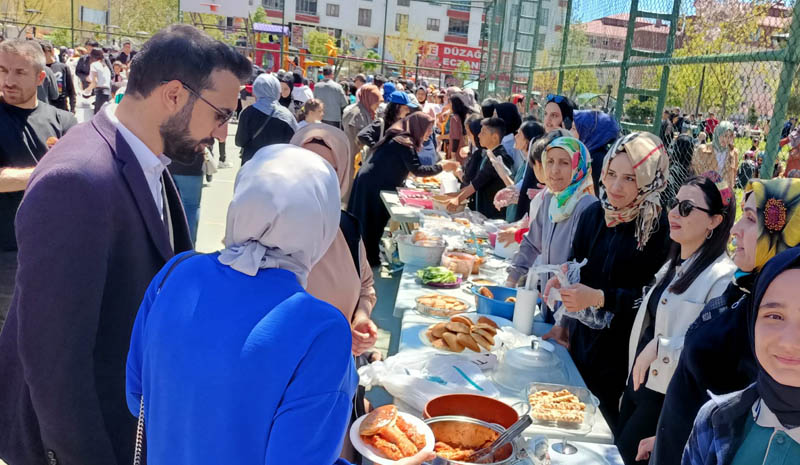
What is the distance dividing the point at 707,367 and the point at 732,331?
0.13 m

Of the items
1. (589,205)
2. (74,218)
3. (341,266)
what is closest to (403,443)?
(341,266)

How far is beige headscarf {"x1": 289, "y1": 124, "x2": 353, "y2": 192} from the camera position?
244cm

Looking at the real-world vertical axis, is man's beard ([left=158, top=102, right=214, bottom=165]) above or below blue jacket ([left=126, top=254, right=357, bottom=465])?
above

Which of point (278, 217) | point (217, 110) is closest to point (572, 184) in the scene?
point (217, 110)

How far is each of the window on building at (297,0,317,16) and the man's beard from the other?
55916 mm

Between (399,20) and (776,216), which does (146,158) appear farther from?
(399,20)

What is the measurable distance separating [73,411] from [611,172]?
7.44 feet

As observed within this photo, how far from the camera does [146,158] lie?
1646 millimetres

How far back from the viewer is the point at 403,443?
1570 millimetres

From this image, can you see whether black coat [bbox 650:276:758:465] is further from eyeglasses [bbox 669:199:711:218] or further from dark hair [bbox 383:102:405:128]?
dark hair [bbox 383:102:405:128]

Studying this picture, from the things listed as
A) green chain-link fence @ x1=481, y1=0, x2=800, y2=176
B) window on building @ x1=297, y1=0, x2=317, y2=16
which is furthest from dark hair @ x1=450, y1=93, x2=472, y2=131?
window on building @ x1=297, y1=0, x2=317, y2=16

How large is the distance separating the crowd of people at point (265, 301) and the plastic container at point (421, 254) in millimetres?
1011

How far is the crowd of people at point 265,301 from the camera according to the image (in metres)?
1.15

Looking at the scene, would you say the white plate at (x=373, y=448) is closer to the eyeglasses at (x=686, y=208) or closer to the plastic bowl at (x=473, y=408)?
the plastic bowl at (x=473, y=408)
